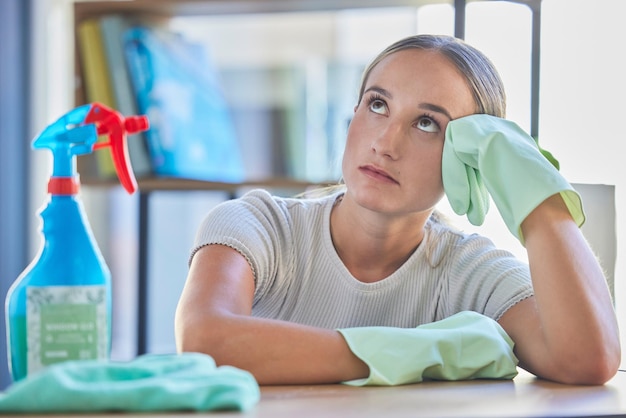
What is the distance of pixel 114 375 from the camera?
81 cm

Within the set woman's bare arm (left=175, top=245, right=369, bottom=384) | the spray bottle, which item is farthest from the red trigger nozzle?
woman's bare arm (left=175, top=245, right=369, bottom=384)

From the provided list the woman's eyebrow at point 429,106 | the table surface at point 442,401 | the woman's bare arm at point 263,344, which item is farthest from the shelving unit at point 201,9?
the table surface at point 442,401

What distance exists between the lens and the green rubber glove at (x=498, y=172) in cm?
117

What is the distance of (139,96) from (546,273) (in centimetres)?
156

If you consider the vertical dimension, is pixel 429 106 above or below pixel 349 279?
above

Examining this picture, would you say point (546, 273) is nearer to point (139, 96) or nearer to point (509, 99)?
point (509, 99)

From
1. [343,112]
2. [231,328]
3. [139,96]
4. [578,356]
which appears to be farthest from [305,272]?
[343,112]

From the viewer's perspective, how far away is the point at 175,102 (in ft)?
8.18

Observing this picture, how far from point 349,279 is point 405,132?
26 centimetres

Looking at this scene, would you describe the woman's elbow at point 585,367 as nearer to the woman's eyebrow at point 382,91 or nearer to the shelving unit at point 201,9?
the woman's eyebrow at point 382,91

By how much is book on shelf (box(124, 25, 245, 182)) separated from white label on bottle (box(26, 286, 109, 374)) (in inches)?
63.0

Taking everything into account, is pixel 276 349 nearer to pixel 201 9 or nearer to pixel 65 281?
pixel 65 281

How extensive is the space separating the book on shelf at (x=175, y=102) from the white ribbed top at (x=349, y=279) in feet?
3.55

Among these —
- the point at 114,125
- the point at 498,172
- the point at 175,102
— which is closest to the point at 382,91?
the point at 498,172
